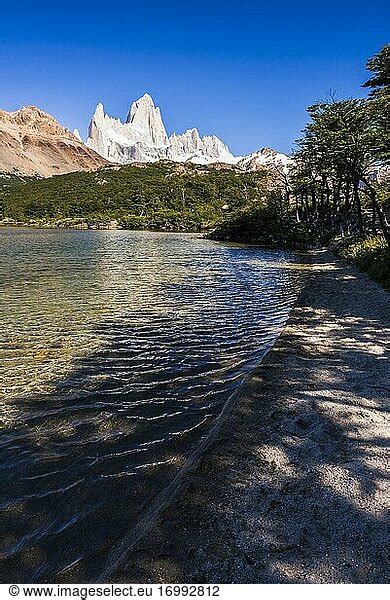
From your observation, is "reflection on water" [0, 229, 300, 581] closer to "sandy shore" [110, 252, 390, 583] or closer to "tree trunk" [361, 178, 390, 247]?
"sandy shore" [110, 252, 390, 583]

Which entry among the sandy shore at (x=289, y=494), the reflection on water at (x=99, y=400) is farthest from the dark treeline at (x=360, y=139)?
the sandy shore at (x=289, y=494)

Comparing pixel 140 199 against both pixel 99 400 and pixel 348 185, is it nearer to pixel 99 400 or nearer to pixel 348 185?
pixel 348 185

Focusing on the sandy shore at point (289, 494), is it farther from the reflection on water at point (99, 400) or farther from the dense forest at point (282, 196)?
the dense forest at point (282, 196)

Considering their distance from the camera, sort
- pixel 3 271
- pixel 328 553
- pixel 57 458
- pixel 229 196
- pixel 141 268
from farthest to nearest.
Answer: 1. pixel 229 196
2. pixel 141 268
3. pixel 3 271
4. pixel 57 458
5. pixel 328 553

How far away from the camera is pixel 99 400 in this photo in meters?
7.57

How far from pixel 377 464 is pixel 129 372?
550cm

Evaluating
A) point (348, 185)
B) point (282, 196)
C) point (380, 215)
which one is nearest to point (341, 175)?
point (348, 185)

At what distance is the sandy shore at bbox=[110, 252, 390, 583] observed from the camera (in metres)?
3.57

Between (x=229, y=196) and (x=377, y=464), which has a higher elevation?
(x=229, y=196)

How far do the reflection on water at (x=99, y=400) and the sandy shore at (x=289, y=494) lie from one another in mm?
535

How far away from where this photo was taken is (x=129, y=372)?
9000mm

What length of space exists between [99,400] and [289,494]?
416 cm

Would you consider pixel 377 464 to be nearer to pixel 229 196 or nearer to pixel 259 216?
pixel 259 216

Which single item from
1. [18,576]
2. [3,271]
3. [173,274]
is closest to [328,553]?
[18,576]
